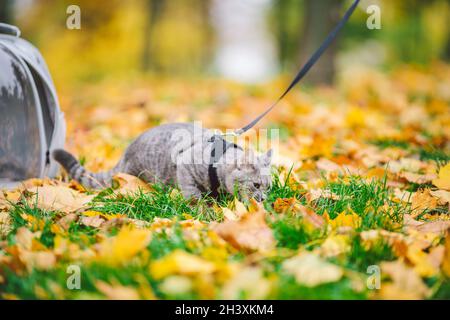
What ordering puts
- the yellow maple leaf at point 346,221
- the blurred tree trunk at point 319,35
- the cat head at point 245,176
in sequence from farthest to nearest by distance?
the blurred tree trunk at point 319,35 < the cat head at point 245,176 < the yellow maple leaf at point 346,221

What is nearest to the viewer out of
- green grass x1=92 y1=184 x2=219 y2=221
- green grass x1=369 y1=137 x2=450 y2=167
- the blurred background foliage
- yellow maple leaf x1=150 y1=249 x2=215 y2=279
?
yellow maple leaf x1=150 y1=249 x2=215 y2=279

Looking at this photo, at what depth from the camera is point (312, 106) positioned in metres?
5.25

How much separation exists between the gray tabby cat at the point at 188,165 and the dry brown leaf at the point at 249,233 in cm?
44

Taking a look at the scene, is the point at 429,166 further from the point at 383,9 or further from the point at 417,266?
the point at 383,9

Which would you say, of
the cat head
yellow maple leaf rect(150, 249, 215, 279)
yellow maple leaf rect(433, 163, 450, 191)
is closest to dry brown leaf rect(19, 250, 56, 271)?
yellow maple leaf rect(150, 249, 215, 279)

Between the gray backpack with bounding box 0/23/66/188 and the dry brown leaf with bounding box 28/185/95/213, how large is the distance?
1.49 feet

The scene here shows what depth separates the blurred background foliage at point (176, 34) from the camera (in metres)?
12.3

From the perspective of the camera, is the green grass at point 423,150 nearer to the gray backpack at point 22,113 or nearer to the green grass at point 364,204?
the green grass at point 364,204

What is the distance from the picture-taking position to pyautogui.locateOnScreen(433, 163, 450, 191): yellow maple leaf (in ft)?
8.58

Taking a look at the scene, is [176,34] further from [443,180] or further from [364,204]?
[364,204]

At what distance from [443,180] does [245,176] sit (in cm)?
123

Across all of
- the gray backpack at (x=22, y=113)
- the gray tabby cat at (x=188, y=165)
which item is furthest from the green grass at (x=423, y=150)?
the gray backpack at (x=22, y=113)

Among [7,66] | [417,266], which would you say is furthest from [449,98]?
[7,66]

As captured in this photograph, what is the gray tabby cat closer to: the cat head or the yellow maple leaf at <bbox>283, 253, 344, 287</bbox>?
the cat head
